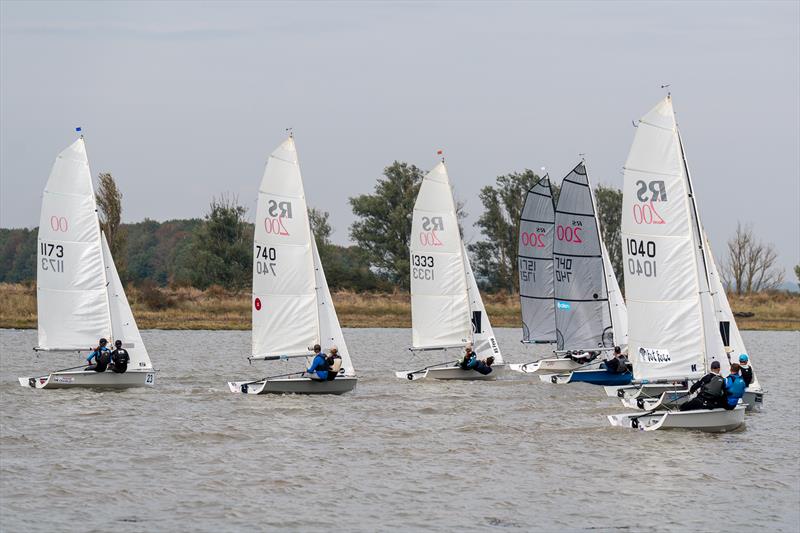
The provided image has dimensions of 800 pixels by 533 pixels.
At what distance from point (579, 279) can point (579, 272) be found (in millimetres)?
234

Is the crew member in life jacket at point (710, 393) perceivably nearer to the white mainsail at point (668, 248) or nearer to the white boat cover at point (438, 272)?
the white mainsail at point (668, 248)

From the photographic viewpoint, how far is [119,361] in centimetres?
2989

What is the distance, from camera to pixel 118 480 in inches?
770

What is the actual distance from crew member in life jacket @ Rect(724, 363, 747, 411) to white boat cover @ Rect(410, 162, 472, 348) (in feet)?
47.9

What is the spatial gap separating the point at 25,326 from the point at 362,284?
28623mm

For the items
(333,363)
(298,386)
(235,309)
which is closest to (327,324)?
(333,363)

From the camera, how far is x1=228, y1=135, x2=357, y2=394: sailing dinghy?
101ft

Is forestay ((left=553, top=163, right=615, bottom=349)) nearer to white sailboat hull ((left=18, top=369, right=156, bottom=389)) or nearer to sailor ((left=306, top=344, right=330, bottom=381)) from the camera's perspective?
sailor ((left=306, top=344, right=330, bottom=381))

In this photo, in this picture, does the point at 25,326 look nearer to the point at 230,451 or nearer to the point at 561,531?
the point at 230,451

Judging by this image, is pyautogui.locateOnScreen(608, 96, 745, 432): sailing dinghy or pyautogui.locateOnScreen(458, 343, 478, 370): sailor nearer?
pyautogui.locateOnScreen(608, 96, 745, 432): sailing dinghy

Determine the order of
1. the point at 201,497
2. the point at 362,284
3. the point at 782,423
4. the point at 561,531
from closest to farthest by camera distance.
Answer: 1. the point at 561,531
2. the point at 201,497
3. the point at 782,423
4. the point at 362,284

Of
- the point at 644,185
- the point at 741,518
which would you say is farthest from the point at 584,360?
the point at 741,518

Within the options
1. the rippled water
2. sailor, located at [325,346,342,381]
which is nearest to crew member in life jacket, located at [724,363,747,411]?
the rippled water

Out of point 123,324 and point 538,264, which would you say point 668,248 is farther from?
point 538,264
